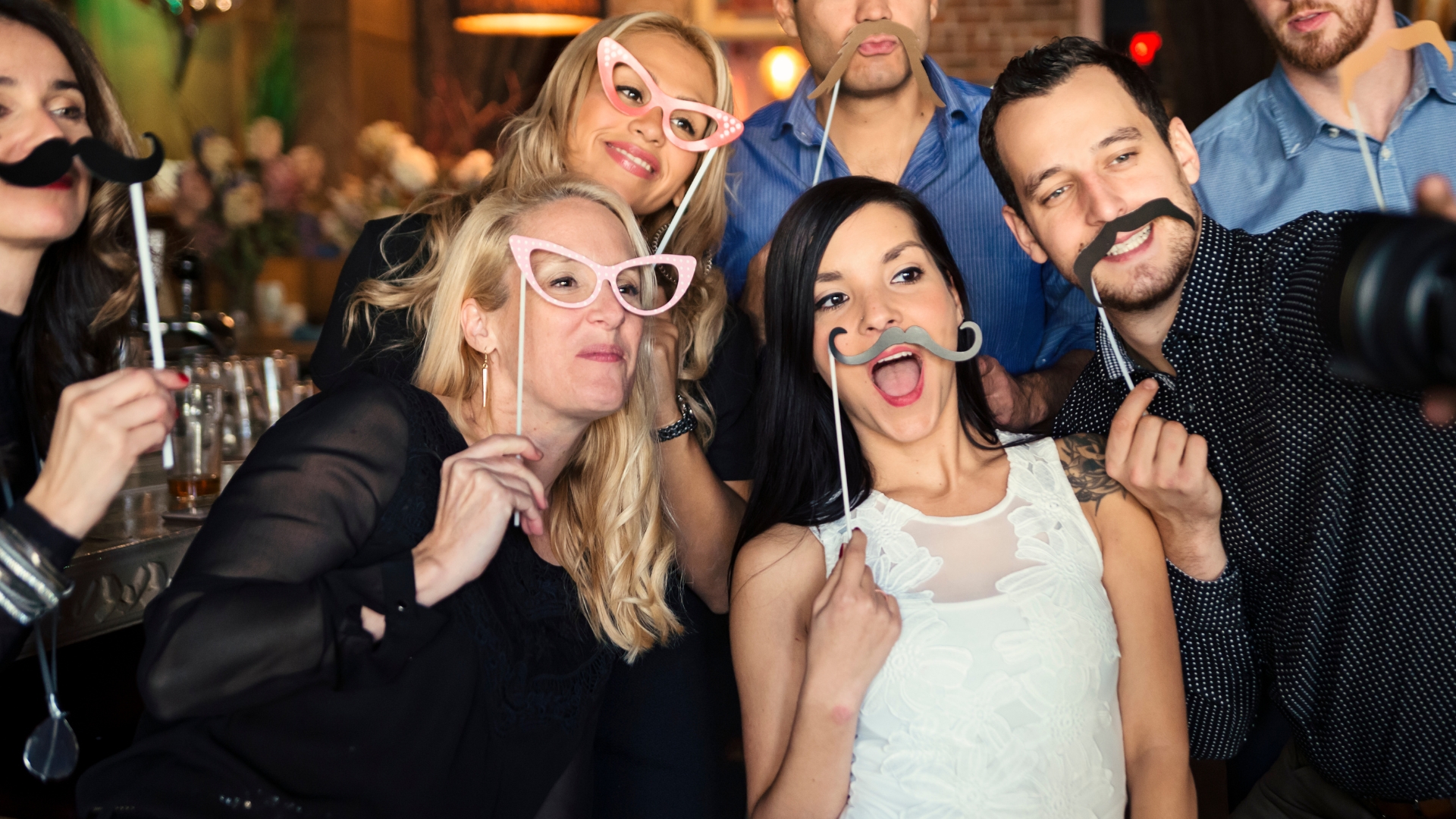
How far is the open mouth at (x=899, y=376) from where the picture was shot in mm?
1808

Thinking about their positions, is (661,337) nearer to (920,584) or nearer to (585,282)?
(585,282)

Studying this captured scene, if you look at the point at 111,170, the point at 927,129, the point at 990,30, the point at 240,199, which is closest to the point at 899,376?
the point at 927,129

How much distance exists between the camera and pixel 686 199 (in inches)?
82.5

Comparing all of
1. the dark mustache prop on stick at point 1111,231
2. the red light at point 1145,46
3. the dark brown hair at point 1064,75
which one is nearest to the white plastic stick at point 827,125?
the dark brown hair at point 1064,75

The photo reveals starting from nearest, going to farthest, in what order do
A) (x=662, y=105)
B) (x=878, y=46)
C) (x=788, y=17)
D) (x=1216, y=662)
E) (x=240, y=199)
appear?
(x=1216, y=662) < (x=662, y=105) < (x=878, y=46) < (x=788, y=17) < (x=240, y=199)

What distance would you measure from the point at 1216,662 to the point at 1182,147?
79 cm

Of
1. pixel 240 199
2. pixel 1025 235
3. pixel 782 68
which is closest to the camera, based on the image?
pixel 1025 235

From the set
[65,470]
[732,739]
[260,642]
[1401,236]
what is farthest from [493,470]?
[1401,236]

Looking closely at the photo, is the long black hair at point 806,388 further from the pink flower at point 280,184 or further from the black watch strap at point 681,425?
Result: the pink flower at point 280,184

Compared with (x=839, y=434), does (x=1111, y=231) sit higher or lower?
higher

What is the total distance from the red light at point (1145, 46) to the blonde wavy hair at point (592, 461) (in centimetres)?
357

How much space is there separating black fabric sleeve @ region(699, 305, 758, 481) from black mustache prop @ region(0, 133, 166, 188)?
109 centimetres

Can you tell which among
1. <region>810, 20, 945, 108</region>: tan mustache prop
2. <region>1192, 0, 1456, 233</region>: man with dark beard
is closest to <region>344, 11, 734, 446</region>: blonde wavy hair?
<region>810, 20, 945, 108</region>: tan mustache prop

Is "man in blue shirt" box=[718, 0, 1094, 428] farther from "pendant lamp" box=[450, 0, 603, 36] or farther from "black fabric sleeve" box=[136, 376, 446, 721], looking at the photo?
"pendant lamp" box=[450, 0, 603, 36]
